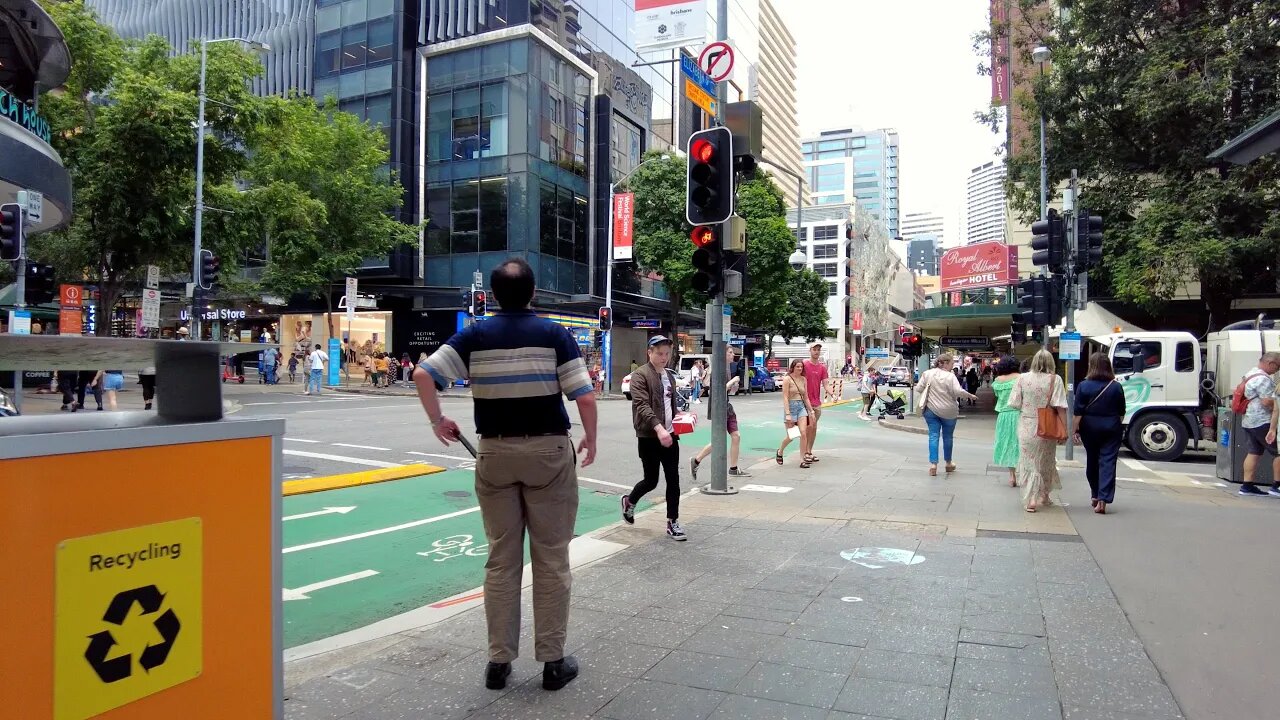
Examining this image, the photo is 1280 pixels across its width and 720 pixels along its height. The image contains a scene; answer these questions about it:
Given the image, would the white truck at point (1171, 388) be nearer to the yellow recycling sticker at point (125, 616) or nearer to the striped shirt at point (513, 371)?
the striped shirt at point (513, 371)

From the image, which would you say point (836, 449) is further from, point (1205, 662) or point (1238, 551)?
point (1205, 662)

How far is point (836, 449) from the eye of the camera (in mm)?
14422

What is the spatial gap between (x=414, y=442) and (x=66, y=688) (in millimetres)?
11796

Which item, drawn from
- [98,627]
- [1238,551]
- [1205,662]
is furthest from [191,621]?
[1238,551]

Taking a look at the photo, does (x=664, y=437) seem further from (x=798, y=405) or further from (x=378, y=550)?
(x=798, y=405)

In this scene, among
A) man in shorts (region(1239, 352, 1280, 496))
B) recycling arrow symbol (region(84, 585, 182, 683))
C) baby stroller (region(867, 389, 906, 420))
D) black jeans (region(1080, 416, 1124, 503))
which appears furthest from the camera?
baby stroller (region(867, 389, 906, 420))

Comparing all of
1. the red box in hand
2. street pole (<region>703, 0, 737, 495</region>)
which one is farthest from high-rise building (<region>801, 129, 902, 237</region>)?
the red box in hand

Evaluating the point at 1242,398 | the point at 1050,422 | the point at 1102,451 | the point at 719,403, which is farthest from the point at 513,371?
the point at 1242,398

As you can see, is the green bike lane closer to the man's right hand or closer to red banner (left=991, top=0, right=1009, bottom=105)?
the man's right hand

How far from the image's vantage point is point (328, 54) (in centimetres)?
3822

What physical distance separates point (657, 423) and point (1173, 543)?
443 centimetres

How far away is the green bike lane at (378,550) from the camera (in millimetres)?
4832

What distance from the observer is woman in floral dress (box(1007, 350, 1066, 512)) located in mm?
8039

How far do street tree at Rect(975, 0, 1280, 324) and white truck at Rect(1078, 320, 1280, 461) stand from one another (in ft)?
16.4
